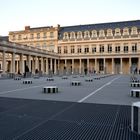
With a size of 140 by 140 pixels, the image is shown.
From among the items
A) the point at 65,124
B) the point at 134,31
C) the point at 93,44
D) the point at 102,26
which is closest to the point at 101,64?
the point at 93,44

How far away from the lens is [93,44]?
79625 millimetres

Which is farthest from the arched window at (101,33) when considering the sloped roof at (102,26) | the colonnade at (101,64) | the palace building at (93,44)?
the colonnade at (101,64)

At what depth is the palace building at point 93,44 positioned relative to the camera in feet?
245

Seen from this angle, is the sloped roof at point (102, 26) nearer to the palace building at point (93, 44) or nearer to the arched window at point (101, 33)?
the palace building at point (93, 44)

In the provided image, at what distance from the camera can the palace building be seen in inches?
2943

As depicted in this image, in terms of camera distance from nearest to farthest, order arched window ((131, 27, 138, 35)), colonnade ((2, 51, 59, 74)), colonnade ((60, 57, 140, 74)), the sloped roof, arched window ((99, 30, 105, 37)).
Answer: colonnade ((2, 51, 59, 74))
arched window ((131, 27, 138, 35))
colonnade ((60, 57, 140, 74))
the sloped roof
arched window ((99, 30, 105, 37))

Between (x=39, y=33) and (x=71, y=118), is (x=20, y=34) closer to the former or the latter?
(x=39, y=33)

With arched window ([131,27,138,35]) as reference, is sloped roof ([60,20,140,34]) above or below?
above

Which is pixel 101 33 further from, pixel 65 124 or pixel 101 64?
pixel 65 124

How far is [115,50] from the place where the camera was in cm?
7581

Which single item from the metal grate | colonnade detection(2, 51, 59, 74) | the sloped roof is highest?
the sloped roof

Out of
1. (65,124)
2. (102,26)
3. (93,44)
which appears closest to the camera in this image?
(65,124)

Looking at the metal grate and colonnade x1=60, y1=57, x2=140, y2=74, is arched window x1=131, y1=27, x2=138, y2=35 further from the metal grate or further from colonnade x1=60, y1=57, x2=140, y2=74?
the metal grate

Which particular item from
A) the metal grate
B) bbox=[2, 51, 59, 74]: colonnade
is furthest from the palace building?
the metal grate
